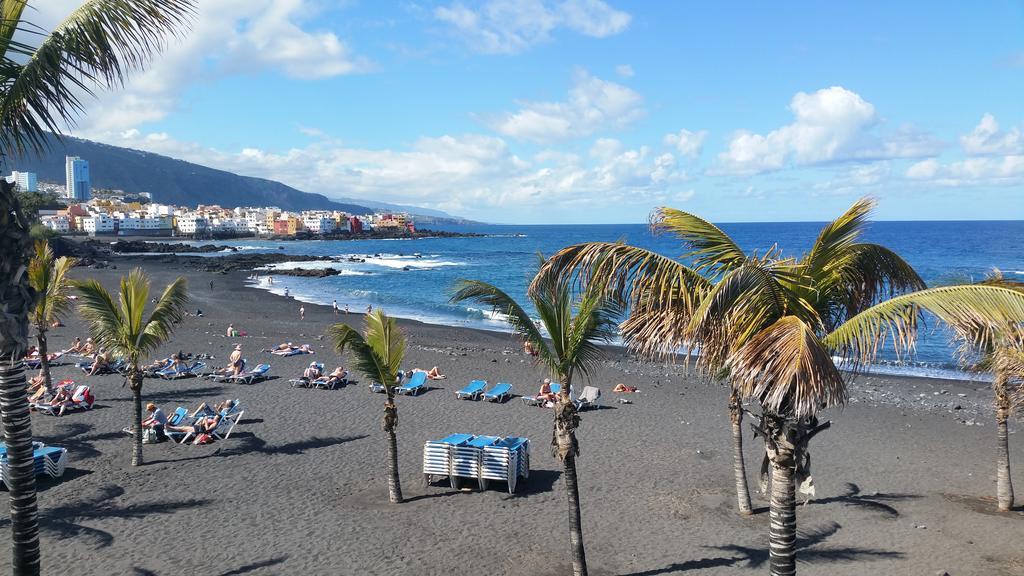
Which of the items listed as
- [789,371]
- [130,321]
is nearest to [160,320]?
[130,321]

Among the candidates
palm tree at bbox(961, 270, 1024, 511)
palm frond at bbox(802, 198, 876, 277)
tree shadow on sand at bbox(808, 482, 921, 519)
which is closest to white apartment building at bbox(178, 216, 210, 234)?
tree shadow on sand at bbox(808, 482, 921, 519)

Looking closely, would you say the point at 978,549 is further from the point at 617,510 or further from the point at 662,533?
the point at 617,510

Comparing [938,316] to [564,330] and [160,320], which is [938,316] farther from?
[160,320]

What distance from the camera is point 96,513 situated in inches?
367

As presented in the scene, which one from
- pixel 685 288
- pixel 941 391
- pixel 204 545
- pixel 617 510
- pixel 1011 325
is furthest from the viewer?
pixel 941 391

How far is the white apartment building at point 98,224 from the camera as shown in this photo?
117 m

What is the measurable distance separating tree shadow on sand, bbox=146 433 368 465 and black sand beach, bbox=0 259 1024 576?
0.05 meters

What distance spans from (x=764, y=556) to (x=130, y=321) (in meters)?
10.4

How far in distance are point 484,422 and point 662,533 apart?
6.29 meters

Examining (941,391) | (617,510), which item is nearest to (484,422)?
(617,510)

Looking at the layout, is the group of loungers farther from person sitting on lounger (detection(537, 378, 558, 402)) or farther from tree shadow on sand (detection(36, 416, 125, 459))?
tree shadow on sand (detection(36, 416, 125, 459))

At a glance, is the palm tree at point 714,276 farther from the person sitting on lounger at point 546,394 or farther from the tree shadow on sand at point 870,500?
the person sitting on lounger at point 546,394

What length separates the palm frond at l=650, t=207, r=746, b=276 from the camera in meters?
5.25

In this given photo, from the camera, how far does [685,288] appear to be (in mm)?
5070
